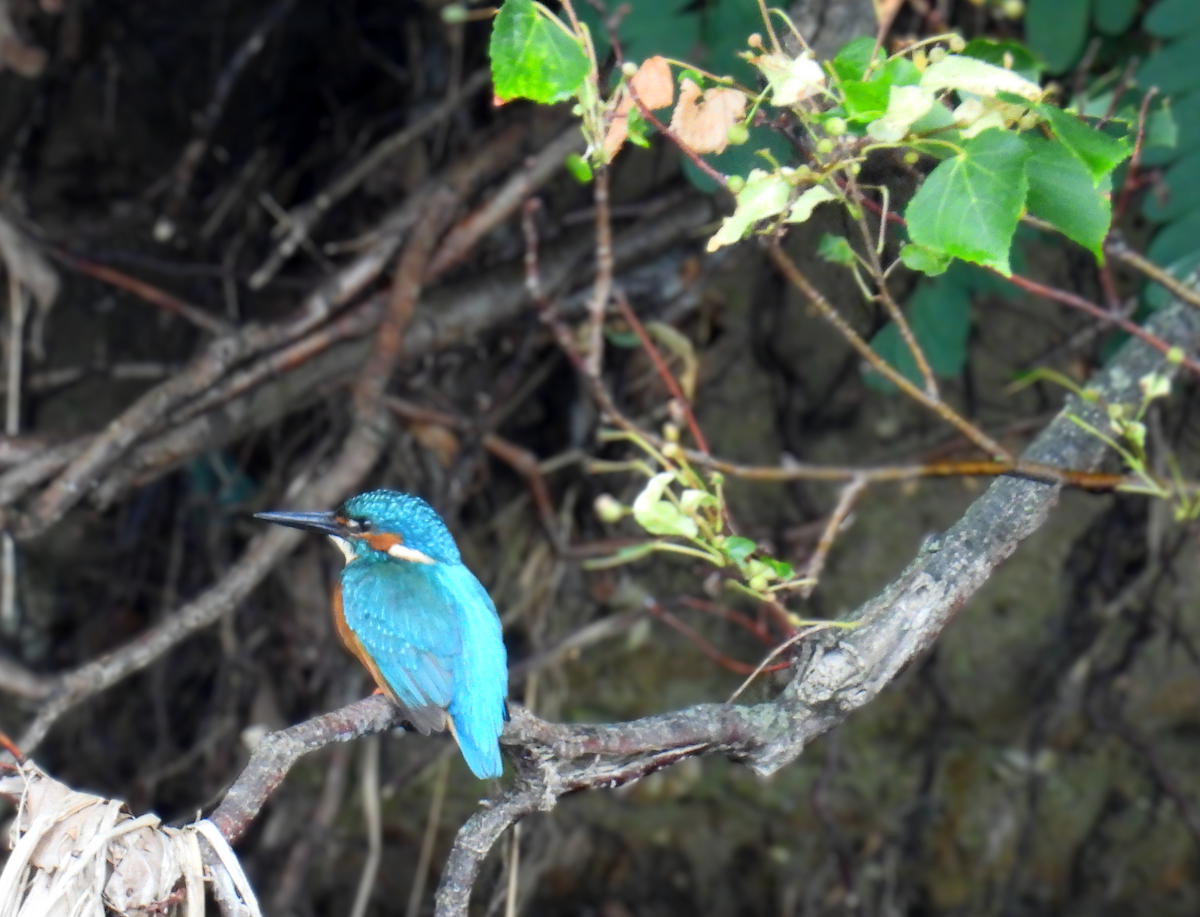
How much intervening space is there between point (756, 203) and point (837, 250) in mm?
355

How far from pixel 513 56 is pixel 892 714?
1990mm

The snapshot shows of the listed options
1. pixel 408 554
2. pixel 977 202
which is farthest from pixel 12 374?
pixel 977 202

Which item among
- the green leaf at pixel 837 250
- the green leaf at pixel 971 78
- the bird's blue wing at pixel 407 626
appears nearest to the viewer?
the green leaf at pixel 971 78

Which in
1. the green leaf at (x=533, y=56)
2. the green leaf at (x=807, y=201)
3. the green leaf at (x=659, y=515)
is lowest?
the green leaf at (x=659, y=515)

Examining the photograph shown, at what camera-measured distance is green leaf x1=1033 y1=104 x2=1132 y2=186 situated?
1.11m

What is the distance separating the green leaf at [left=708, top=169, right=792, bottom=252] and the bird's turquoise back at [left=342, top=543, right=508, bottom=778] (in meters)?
0.65

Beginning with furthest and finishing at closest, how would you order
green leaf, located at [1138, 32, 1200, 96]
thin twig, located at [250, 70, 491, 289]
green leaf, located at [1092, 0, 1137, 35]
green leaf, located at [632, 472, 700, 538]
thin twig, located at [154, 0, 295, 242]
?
1. thin twig, located at [154, 0, 295, 242]
2. thin twig, located at [250, 70, 491, 289]
3. green leaf, located at [1092, 0, 1137, 35]
4. green leaf, located at [1138, 32, 1200, 96]
5. green leaf, located at [632, 472, 700, 538]

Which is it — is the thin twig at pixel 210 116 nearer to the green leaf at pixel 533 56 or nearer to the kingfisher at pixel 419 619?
the kingfisher at pixel 419 619

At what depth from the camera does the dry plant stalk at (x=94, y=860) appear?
101 centimetres

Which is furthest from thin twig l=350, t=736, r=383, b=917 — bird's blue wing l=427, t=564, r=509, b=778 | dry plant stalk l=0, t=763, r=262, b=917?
dry plant stalk l=0, t=763, r=262, b=917

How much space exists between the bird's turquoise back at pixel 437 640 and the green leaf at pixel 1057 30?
1305 millimetres

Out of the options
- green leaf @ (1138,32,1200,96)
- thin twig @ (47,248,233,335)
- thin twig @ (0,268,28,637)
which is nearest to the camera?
green leaf @ (1138,32,1200,96)

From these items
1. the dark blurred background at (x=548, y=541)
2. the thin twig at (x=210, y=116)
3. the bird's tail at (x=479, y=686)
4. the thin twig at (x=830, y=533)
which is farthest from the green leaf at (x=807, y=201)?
the thin twig at (x=210, y=116)

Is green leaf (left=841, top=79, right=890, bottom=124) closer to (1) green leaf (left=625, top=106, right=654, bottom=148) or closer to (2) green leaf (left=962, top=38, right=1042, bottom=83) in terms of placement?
(1) green leaf (left=625, top=106, right=654, bottom=148)
